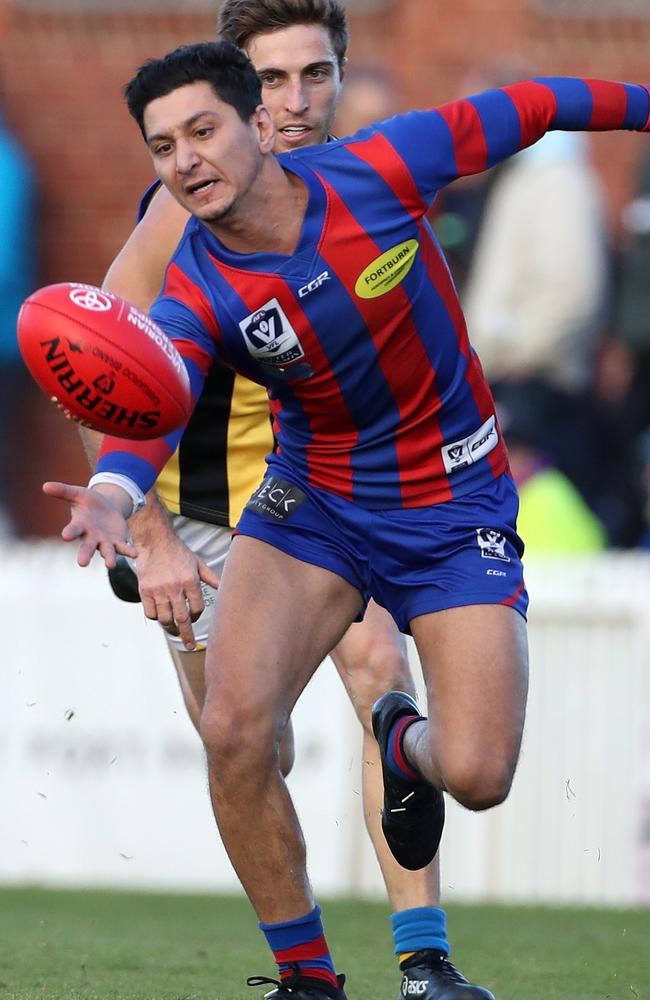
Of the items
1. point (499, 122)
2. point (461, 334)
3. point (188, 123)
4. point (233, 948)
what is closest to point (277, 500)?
point (461, 334)

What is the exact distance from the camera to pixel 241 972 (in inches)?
241

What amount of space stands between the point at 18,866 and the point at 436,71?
5388mm

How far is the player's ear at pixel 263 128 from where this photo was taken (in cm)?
502

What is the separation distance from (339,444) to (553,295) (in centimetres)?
515

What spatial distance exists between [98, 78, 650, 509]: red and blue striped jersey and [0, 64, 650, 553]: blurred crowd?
15.1 ft

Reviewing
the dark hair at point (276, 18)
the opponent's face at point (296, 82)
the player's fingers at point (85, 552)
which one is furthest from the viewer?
the dark hair at point (276, 18)

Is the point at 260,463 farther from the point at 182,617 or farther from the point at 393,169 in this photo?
the point at 393,169

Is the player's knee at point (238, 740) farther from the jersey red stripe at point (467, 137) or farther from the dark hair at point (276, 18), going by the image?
the dark hair at point (276, 18)

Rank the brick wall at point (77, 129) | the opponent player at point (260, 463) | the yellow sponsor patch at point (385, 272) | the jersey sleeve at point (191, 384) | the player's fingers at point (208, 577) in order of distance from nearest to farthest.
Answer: the jersey sleeve at point (191, 384) → the yellow sponsor patch at point (385, 272) → the player's fingers at point (208, 577) → the opponent player at point (260, 463) → the brick wall at point (77, 129)

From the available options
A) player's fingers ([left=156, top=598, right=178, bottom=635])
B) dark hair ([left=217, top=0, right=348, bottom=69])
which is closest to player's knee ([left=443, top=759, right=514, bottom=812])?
player's fingers ([left=156, top=598, right=178, bottom=635])

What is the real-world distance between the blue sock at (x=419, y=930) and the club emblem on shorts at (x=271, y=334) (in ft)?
5.12

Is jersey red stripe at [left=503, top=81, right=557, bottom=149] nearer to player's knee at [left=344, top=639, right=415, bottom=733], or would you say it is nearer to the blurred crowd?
player's knee at [left=344, top=639, right=415, bottom=733]

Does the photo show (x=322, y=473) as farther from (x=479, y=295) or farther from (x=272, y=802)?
(x=479, y=295)

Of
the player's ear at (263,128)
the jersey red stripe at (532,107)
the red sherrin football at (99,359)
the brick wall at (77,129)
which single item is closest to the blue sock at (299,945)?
the red sherrin football at (99,359)
